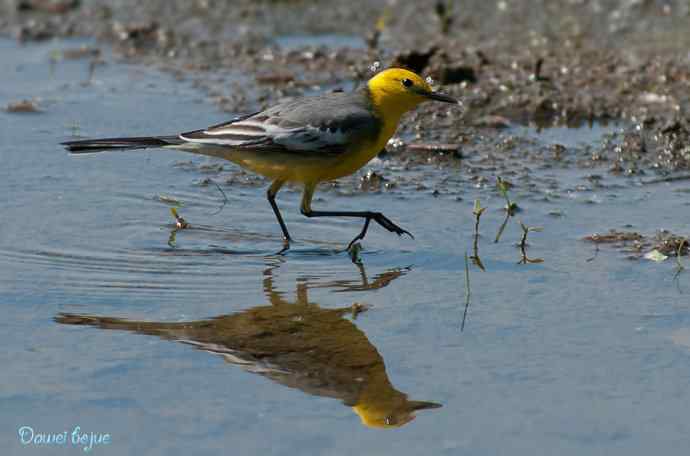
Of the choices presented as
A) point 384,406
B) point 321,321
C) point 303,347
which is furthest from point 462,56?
point 384,406

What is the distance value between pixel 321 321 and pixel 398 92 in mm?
2062

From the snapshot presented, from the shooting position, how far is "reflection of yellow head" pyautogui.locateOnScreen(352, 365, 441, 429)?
15.9 feet

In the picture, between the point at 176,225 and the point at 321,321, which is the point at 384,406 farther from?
the point at 176,225

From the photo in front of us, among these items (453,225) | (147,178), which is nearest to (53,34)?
(147,178)

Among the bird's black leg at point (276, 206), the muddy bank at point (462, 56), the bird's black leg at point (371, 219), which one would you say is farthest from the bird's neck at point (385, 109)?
the muddy bank at point (462, 56)

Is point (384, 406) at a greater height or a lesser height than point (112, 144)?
lesser

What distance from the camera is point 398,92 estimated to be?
297 inches

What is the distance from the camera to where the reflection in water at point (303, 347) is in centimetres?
505

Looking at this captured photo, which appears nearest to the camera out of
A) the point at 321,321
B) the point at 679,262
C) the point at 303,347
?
the point at 303,347

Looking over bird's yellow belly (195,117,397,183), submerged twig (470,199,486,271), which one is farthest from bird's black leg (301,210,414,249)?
submerged twig (470,199,486,271)

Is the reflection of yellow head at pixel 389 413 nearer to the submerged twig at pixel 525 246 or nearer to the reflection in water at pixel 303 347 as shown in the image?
the reflection in water at pixel 303 347

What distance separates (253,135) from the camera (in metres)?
7.21

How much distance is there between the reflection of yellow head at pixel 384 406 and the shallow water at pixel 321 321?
0.01 m

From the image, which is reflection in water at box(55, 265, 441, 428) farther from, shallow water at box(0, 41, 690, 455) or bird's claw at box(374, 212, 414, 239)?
bird's claw at box(374, 212, 414, 239)
